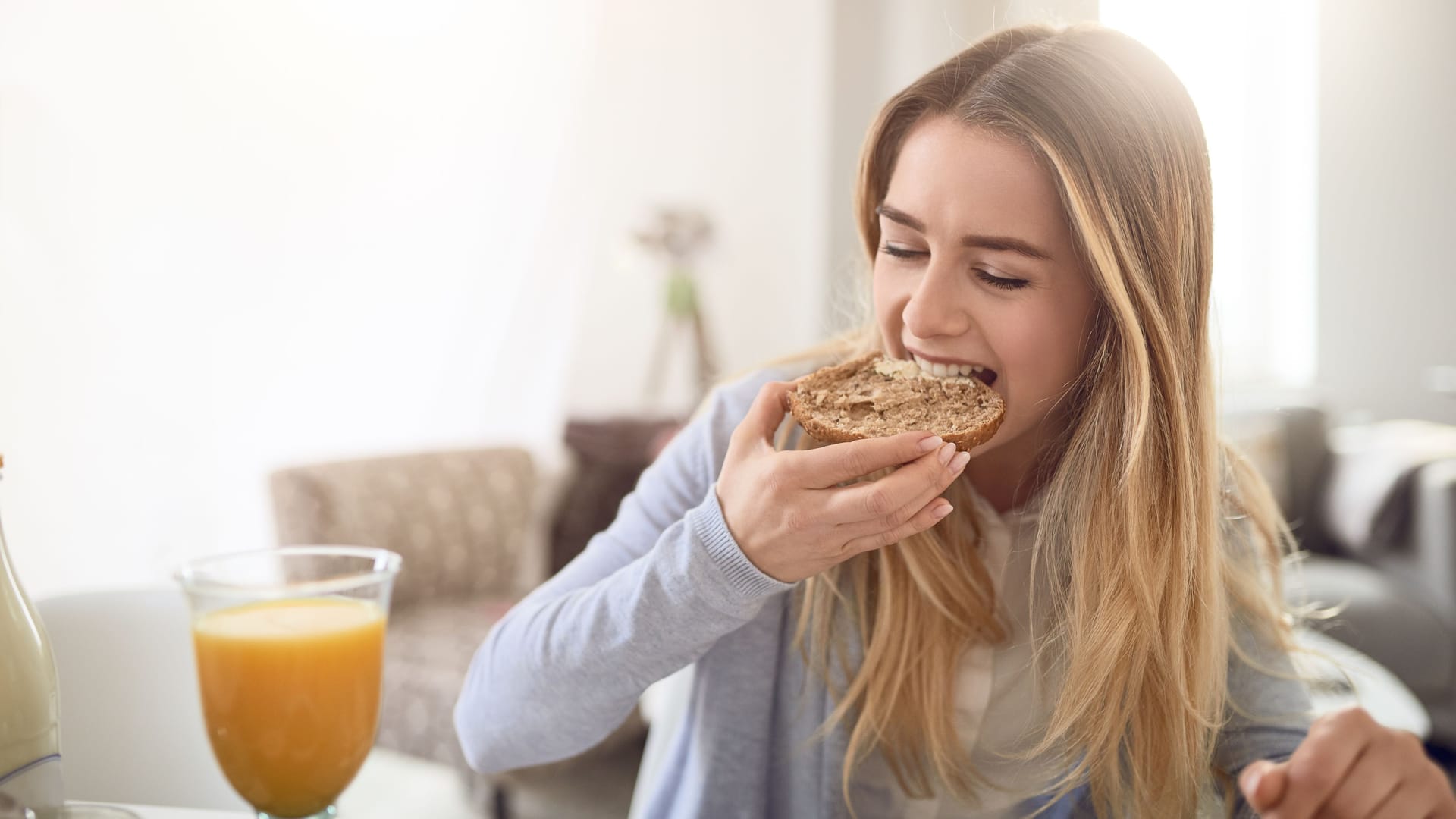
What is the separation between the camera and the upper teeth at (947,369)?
43.7 inches

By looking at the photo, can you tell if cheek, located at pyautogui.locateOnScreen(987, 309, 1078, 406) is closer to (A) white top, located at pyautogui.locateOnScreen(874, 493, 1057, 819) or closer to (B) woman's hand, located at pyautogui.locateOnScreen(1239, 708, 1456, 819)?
(A) white top, located at pyautogui.locateOnScreen(874, 493, 1057, 819)

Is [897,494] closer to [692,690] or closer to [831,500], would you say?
[831,500]

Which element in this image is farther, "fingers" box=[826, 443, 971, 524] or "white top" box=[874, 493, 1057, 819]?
"white top" box=[874, 493, 1057, 819]

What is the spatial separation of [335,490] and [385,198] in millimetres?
879

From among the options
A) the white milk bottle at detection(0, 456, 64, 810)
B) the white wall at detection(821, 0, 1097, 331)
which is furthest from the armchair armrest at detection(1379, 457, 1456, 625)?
the white milk bottle at detection(0, 456, 64, 810)

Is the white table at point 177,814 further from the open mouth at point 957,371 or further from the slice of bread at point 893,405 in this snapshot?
the open mouth at point 957,371

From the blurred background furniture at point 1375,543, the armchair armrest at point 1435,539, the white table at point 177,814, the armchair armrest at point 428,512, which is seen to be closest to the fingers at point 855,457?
the white table at point 177,814

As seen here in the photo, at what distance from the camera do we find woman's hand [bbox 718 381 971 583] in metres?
0.88

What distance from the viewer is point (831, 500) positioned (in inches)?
34.9

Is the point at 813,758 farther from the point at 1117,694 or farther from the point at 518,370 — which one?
the point at 518,370

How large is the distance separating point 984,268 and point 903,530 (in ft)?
1.02

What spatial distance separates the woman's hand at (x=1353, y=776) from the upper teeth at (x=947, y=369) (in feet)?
1.52

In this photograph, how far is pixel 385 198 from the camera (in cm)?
305

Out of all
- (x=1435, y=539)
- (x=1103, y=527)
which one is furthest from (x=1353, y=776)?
(x=1435, y=539)
